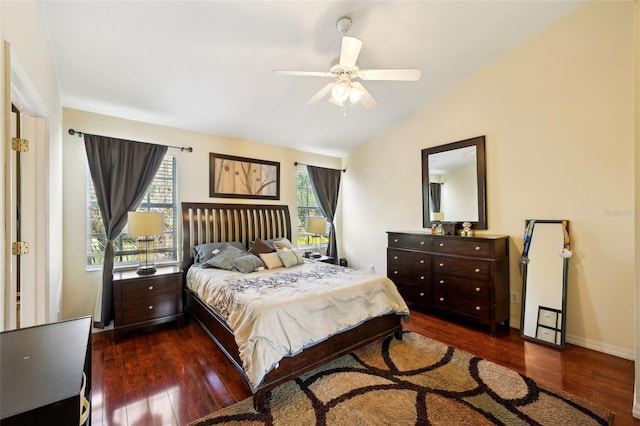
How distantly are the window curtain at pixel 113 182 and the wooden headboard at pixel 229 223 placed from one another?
2.11ft

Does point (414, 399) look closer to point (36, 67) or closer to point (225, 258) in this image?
point (225, 258)

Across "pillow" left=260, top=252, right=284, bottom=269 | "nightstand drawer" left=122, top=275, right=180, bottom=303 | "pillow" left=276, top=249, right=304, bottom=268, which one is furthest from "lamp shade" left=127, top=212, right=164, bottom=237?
"pillow" left=276, top=249, right=304, bottom=268

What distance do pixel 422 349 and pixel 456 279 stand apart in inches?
41.6

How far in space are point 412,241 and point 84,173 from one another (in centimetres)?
418

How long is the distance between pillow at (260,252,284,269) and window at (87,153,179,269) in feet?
4.29

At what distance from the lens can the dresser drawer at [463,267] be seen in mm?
3049

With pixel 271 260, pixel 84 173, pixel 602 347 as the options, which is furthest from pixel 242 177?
pixel 602 347

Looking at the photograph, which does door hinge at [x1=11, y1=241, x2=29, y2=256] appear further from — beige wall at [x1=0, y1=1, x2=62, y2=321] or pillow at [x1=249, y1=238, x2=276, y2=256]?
pillow at [x1=249, y1=238, x2=276, y2=256]

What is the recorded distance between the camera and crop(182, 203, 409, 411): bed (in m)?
1.98

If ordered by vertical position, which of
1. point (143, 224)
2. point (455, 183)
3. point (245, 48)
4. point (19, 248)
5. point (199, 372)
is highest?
point (245, 48)

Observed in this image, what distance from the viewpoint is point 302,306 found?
210cm

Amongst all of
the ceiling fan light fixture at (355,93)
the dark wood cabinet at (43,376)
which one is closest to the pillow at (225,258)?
the dark wood cabinet at (43,376)

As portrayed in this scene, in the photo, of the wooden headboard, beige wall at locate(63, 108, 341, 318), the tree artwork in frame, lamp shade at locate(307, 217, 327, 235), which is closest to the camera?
beige wall at locate(63, 108, 341, 318)

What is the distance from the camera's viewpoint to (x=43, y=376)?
812 mm
